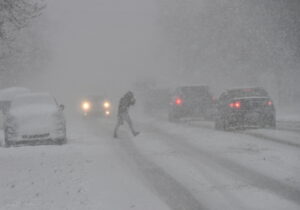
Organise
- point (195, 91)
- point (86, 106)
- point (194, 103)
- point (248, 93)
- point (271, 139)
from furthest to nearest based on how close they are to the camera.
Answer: point (86, 106) → point (195, 91) → point (194, 103) → point (248, 93) → point (271, 139)

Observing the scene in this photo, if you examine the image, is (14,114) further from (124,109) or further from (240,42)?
(240,42)

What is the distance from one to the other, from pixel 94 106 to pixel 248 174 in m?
25.9

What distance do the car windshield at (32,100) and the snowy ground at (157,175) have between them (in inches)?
83.9

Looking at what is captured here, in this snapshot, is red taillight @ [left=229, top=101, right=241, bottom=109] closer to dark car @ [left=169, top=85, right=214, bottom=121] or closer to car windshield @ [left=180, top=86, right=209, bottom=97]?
dark car @ [left=169, top=85, right=214, bottom=121]

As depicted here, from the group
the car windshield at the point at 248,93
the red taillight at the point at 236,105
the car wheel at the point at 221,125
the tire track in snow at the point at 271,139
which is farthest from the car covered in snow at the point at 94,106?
the tire track in snow at the point at 271,139

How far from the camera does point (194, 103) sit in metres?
26.8

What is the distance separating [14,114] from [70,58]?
112242 mm

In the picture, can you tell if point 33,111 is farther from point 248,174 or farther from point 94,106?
point 94,106

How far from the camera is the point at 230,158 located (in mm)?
13086

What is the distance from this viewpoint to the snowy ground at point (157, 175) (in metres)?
8.27

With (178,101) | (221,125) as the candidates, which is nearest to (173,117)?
(178,101)

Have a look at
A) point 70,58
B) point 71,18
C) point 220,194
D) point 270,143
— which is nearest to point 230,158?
point 270,143

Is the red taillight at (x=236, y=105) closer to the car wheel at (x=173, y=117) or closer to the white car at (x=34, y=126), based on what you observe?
the white car at (x=34, y=126)

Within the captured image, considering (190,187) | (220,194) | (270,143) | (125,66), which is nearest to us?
(220,194)
